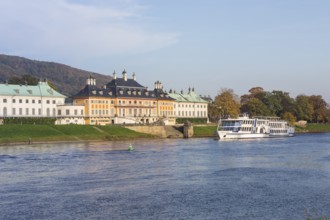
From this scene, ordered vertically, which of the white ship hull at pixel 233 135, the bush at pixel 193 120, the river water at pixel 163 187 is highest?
the bush at pixel 193 120

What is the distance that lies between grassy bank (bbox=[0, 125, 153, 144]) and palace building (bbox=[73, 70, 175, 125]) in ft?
44.3

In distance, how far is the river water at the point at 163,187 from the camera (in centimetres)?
3372

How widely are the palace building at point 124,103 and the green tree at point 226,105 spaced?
1719 centimetres

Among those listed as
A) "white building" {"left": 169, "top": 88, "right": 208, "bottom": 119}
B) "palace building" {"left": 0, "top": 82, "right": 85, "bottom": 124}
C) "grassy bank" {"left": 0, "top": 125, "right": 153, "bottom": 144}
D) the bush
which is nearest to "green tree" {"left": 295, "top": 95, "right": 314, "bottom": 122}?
"white building" {"left": 169, "top": 88, "right": 208, "bottom": 119}

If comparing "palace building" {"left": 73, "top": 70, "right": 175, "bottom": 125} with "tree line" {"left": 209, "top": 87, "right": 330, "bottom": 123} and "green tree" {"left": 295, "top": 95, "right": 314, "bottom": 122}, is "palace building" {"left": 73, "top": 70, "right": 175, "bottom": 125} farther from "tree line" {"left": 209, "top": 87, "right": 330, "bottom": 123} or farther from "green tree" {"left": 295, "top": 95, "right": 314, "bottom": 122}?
"green tree" {"left": 295, "top": 95, "right": 314, "bottom": 122}

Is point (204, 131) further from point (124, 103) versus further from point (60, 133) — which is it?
point (60, 133)

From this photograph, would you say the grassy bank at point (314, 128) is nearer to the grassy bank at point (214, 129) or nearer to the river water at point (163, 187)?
the grassy bank at point (214, 129)

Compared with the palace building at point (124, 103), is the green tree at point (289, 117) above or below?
below

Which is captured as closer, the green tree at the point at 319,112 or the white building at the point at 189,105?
the white building at the point at 189,105

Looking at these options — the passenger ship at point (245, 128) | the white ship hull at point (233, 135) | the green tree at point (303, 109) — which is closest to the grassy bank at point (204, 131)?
the passenger ship at point (245, 128)

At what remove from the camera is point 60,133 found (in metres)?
103

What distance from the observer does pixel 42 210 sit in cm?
3422

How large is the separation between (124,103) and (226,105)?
3756 cm

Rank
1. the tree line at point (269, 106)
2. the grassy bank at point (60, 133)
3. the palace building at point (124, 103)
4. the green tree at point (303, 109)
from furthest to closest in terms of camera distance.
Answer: the green tree at point (303, 109)
the tree line at point (269, 106)
the palace building at point (124, 103)
the grassy bank at point (60, 133)
